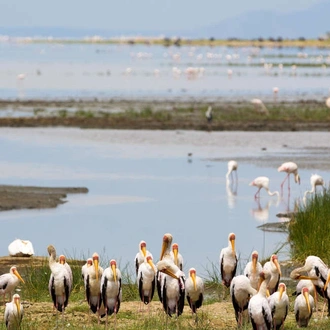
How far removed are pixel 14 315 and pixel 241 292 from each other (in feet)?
6.96

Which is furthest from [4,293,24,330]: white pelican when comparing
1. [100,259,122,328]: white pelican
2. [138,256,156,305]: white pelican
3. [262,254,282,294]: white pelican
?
[262,254,282,294]: white pelican

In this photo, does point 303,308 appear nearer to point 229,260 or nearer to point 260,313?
point 260,313

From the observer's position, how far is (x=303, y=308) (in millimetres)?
10461

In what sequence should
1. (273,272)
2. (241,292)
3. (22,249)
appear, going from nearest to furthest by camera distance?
(241,292)
(273,272)
(22,249)

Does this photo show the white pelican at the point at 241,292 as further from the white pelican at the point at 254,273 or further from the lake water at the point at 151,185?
the lake water at the point at 151,185

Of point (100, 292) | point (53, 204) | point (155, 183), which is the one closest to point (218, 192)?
point (155, 183)

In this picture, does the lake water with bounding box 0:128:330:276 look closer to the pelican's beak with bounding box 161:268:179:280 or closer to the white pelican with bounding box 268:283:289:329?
the pelican's beak with bounding box 161:268:179:280

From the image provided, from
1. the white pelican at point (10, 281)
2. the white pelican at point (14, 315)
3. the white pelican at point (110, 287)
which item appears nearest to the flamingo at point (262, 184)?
the white pelican at point (10, 281)

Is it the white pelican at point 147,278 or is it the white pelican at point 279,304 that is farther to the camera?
the white pelican at point 147,278

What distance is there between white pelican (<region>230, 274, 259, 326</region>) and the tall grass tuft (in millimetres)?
3693

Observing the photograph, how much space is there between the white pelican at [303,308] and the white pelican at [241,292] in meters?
0.49

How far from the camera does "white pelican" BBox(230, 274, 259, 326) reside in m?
10.3

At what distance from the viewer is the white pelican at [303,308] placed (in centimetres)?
1035

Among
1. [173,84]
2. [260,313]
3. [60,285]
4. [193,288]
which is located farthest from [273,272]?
[173,84]
